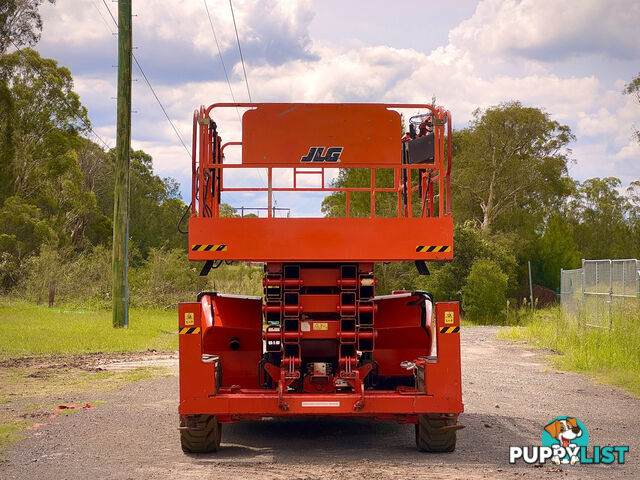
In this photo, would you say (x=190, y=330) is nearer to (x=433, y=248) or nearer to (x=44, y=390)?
(x=433, y=248)

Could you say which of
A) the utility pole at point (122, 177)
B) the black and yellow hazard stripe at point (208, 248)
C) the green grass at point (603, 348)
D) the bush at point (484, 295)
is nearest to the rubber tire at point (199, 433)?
the black and yellow hazard stripe at point (208, 248)

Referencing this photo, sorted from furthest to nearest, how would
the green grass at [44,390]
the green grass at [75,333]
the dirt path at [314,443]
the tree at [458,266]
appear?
1. the tree at [458,266]
2. the green grass at [75,333]
3. the green grass at [44,390]
4. the dirt path at [314,443]

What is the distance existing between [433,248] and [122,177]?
17.1 metres

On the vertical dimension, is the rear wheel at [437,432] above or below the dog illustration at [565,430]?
above

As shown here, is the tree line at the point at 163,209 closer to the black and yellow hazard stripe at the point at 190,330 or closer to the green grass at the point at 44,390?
the green grass at the point at 44,390

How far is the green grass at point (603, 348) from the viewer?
15.1 m

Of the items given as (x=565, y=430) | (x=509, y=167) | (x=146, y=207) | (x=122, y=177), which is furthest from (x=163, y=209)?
(x=565, y=430)

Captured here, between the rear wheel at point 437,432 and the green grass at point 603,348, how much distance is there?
19.6 ft

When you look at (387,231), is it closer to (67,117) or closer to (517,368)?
(517,368)

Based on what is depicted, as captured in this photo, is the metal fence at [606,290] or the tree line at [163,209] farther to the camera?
the tree line at [163,209]

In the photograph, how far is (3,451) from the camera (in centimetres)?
860

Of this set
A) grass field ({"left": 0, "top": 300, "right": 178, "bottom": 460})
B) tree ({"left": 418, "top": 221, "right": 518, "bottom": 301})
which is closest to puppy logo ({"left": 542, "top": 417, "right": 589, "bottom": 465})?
grass field ({"left": 0, "top": 300, "right": 178, "bottom": 460})

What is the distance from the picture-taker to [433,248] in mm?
8391

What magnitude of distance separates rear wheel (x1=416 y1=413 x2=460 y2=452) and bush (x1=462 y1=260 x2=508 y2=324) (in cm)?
3447
